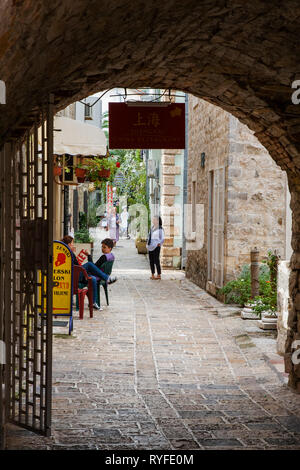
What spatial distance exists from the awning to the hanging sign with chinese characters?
3.86 feet

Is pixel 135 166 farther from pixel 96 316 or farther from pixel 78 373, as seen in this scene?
pixel 78 373

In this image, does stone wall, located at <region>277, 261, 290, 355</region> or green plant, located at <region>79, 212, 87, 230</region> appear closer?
stone wall, located at <region>277, 261, 290, 355</region>

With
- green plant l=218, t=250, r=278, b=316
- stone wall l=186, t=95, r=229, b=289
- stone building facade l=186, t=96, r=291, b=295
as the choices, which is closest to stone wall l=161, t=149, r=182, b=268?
stone wall l=186, t=95, r=229, b=289

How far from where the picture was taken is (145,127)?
30.8 feet

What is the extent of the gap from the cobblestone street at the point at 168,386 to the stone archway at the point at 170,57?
0.73m

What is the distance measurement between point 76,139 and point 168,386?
5357mm

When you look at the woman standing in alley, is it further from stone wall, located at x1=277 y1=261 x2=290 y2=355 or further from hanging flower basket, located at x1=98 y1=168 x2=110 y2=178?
stone wall, located at x1=277 y1=261 x2=290 y2=355

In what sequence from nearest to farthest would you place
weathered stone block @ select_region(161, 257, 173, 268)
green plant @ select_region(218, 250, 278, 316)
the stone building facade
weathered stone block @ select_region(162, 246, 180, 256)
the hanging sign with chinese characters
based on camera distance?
1. the hanging sign with chinese characters
2. green plant @ select_region(218, 250, 278, 316)
3. the stone building facade
4. weathered stone block @ select_region(162, 246, 180, 256)
5. weathered stone block @ select_region(161, 257, 173, 268)

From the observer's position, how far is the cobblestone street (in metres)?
4.73

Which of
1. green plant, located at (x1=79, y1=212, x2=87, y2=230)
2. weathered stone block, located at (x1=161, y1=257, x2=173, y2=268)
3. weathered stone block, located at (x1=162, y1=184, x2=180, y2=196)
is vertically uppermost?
weathered stone block, located at (x1=162, y1=184, x2=180, y2=196)

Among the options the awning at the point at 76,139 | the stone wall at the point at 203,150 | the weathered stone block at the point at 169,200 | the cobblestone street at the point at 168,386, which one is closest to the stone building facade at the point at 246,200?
the stone wall at the point at 203,150

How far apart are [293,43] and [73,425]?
10.4 ft

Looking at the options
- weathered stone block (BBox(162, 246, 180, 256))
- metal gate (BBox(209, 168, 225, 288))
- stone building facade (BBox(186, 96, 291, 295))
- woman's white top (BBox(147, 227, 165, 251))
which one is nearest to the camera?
stone building facade (BBox(186, 96, 291, 295))
